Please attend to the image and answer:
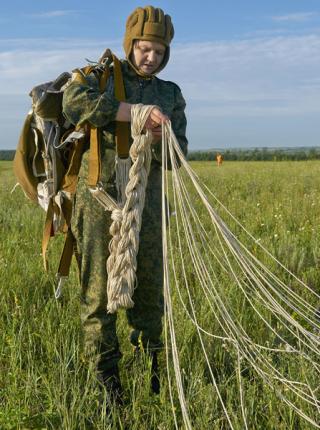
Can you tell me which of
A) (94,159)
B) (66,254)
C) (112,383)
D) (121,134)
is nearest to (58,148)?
(94,159)

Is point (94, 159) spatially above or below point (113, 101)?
below

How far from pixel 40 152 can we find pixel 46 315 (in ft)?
3.17

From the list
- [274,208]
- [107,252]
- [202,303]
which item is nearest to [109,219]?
[107,252]

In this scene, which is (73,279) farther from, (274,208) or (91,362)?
(274,208)

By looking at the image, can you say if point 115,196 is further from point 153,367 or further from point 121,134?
point 153,367

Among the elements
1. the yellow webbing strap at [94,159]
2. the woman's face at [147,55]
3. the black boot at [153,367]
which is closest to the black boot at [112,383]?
the black boot at [153,367]

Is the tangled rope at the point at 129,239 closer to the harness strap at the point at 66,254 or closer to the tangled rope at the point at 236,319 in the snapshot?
the tangled rope at the point at 236,319

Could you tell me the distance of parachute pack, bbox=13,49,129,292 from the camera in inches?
91.4

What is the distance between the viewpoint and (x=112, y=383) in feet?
8.28

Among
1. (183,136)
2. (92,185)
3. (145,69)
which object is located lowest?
(92,185)

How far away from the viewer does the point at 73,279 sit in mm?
3533

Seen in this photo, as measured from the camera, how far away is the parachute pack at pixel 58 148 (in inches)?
91.4

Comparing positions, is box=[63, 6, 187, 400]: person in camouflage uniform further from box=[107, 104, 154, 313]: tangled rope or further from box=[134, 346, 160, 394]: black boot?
box=[107, 104, 154, 313]: tangled rope

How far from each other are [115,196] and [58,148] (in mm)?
362
